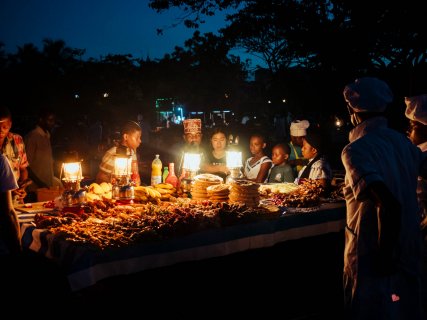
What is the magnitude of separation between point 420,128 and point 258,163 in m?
3.42

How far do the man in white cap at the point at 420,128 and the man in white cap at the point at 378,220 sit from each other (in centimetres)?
53

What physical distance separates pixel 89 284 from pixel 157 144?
1865cm

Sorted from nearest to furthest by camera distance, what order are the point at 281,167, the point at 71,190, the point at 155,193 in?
the point at 71,190, the point at 155,193, the point at 281,167

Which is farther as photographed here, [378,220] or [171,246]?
[171,246]

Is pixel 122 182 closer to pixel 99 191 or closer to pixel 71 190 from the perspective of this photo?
pixel 99 191

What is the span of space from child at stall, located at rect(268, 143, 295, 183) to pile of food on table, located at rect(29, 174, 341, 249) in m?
1.22

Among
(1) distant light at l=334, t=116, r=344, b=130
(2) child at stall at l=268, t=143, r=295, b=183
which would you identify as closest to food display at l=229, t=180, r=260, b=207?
(2) child at stall at l=268, t=143, r=295, b=183

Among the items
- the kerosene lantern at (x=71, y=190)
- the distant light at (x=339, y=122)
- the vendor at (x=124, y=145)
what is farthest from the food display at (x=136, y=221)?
the distant light at (x=339, y=122)

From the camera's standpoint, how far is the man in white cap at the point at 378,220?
255 cm

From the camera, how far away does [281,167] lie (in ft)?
22.1

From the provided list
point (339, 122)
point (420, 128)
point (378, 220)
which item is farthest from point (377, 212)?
point (339, 122)

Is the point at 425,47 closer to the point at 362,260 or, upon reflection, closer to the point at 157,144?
the point at 362,260

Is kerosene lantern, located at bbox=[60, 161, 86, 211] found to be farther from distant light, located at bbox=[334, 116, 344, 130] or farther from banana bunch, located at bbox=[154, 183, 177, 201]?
distant light, located at bbox=[334, 116, 344, 130]

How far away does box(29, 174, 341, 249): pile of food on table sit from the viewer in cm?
331
